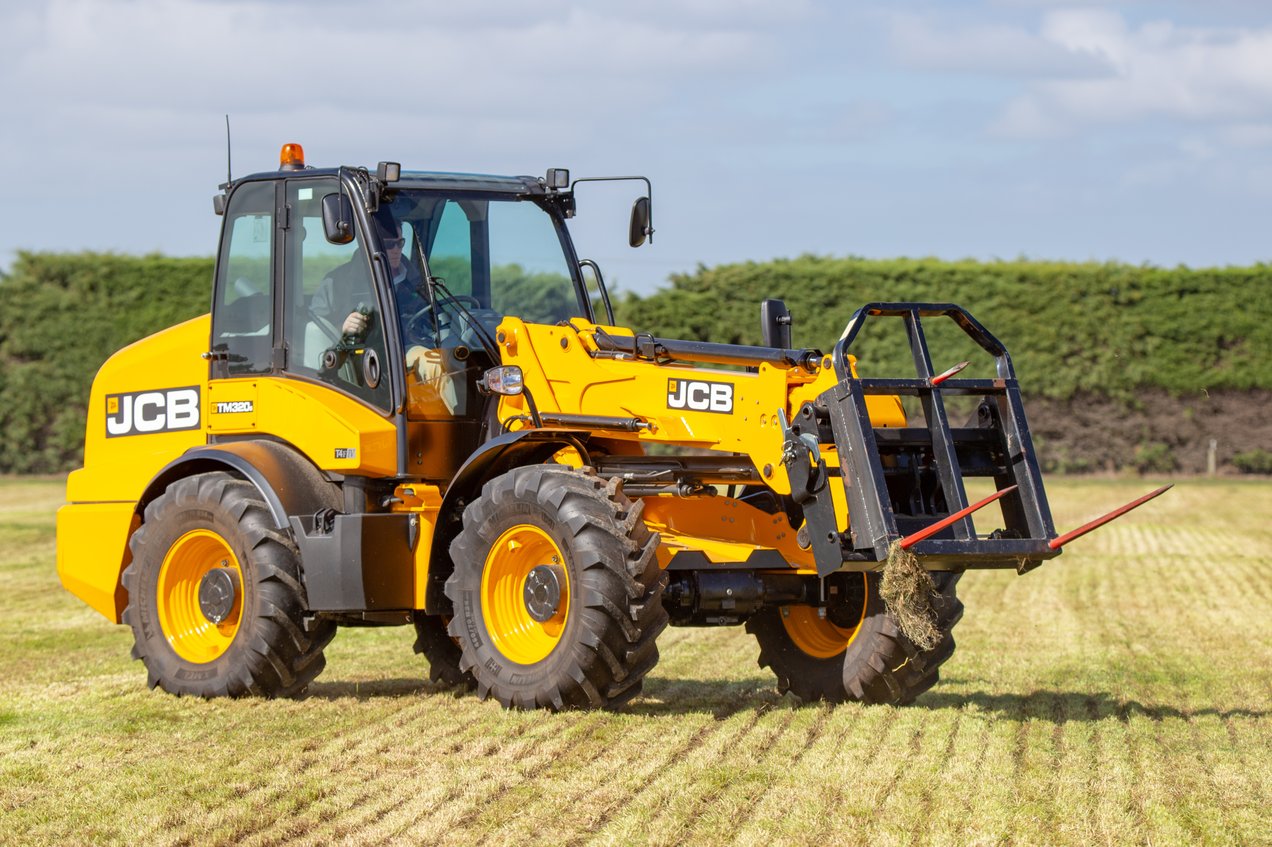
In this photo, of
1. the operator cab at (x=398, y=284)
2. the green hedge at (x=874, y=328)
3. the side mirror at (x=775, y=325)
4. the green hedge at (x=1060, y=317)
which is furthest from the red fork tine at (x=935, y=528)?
the green hedge at (x=1060, y=317)

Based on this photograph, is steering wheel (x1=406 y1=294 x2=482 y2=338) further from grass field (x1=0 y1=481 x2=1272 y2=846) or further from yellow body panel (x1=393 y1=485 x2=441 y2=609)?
grass field (x1=0 y1=481 x2=1272 y2=846)

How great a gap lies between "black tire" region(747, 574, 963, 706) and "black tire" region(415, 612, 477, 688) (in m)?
1.81

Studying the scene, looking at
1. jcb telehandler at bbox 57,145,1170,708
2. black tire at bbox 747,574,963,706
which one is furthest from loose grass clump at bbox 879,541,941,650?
black tire at bbox 747,574,963,706

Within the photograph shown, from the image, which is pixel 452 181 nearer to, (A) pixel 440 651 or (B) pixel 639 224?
(B) pixel 639 224

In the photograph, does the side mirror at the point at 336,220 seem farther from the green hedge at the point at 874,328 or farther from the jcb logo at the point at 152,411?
the green hedge at the point at 874,328

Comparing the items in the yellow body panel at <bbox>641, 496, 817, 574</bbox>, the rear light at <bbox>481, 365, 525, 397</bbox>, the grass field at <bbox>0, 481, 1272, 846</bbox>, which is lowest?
the grass field at <bbox>0, 481, 1272, 846</bbox>

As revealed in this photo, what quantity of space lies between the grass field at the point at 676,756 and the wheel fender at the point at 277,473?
108cm

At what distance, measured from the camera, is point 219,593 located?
957 centimetres

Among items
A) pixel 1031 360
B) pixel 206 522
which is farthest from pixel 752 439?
pixel 1031 360

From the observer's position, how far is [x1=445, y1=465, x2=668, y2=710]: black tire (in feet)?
26.6

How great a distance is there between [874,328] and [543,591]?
20.9 meters

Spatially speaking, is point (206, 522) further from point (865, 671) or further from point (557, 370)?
point (865, 671)

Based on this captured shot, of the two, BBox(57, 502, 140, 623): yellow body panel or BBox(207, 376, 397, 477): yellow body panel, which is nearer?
BBox(207, 376, 397, 477): yellow body panel

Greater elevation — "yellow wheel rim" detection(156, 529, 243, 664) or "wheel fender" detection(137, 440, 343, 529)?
"wheel fender" detection(137, 440, 343, 529)
